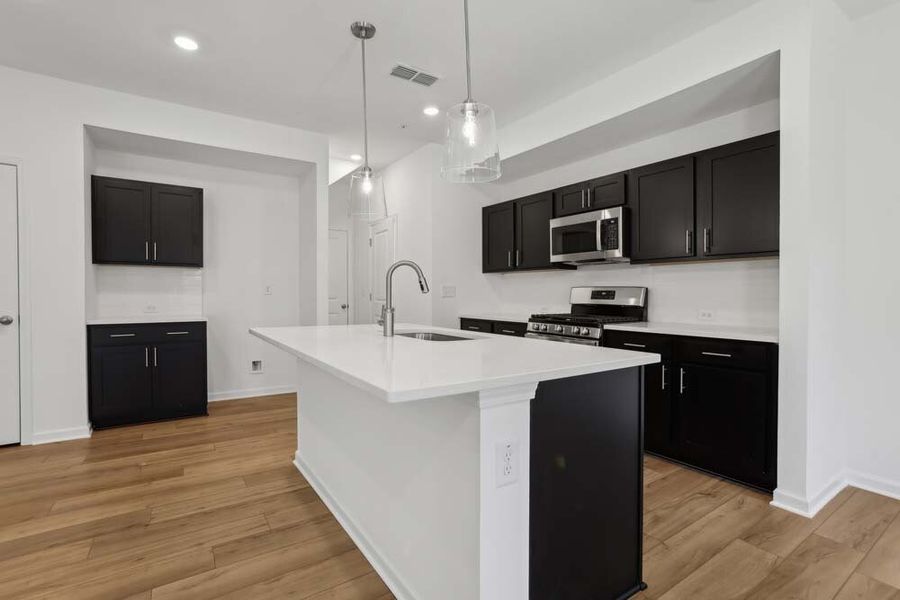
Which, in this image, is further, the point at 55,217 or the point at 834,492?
the point at 55,217

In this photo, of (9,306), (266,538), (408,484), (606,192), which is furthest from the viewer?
(606,192)

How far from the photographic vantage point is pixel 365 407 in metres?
2.04

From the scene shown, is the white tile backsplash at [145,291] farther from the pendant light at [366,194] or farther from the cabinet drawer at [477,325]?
the cabinet drawer at [477,325]

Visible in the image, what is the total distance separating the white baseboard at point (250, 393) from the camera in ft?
15.5

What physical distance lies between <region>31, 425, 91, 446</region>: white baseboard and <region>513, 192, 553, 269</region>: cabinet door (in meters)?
4.00

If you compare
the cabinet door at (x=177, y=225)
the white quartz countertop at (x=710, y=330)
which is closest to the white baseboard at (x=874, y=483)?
the white quartz countertop at (x=710, y=330)

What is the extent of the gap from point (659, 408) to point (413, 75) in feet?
9.76

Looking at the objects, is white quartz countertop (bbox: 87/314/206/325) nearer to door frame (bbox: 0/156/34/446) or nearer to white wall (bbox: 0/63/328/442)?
white wall (bbox: 0/63/328/442)

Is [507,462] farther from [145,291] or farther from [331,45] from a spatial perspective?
[145,291]

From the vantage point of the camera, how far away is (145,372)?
12.7 feet

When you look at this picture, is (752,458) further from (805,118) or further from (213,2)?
(213,2)

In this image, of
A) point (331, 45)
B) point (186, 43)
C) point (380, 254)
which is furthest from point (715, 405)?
point (380, 254)

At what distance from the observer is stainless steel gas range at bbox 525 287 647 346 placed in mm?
3467

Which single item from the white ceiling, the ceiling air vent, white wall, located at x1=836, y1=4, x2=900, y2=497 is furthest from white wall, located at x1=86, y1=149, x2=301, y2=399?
white wall, located at x1=836, y1=4, x2=900, y2=497
